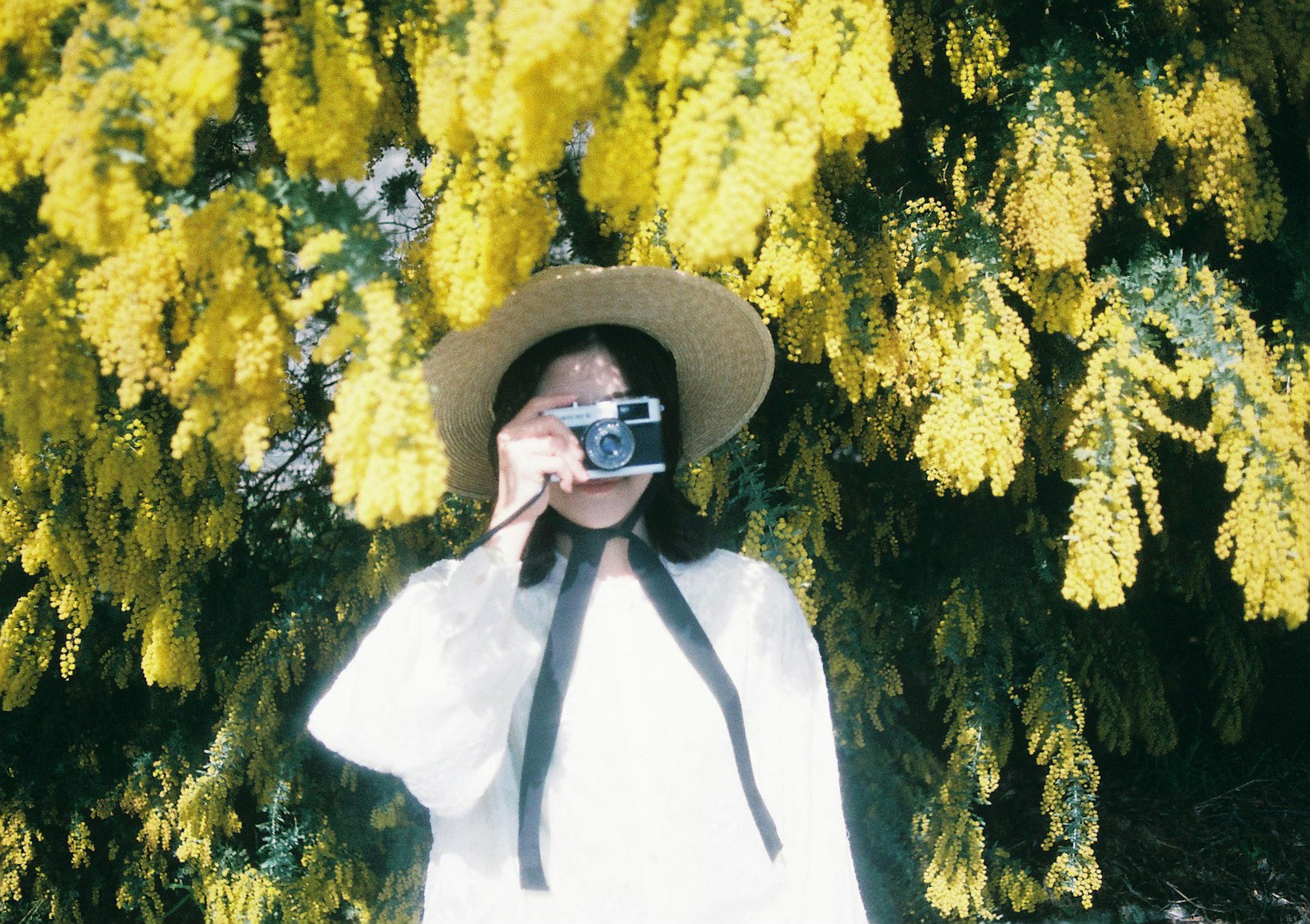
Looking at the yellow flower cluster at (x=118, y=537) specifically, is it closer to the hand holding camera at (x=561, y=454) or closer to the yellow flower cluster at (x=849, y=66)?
the hand holding camera at (x=561, y=454)

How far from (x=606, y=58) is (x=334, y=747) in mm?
1079

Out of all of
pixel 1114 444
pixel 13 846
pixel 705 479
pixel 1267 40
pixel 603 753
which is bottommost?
pixel 13 846

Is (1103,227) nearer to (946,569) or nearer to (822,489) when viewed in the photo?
(822,489)

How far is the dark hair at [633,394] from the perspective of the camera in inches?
60.7

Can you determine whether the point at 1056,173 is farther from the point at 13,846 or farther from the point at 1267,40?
the point at 13,846

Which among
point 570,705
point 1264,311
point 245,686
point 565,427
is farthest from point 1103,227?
point 245,686

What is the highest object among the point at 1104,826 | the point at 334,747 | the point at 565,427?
the point at 565,427

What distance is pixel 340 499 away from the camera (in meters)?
0.97

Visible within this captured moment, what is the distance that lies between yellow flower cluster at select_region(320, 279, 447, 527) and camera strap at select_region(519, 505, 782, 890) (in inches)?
18.9

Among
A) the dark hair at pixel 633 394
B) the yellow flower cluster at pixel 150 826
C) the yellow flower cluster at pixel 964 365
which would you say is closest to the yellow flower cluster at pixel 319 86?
the dark hair at pixel 633 394

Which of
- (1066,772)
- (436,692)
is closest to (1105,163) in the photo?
(436,692)

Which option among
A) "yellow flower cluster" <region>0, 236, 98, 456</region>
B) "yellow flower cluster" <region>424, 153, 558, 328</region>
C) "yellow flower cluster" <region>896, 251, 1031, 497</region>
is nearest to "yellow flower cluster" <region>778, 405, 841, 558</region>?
"yellow flower cluster" <region>896, 251, 1031, 497</region>

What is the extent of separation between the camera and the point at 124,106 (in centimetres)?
103

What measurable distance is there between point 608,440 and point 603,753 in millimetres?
524
